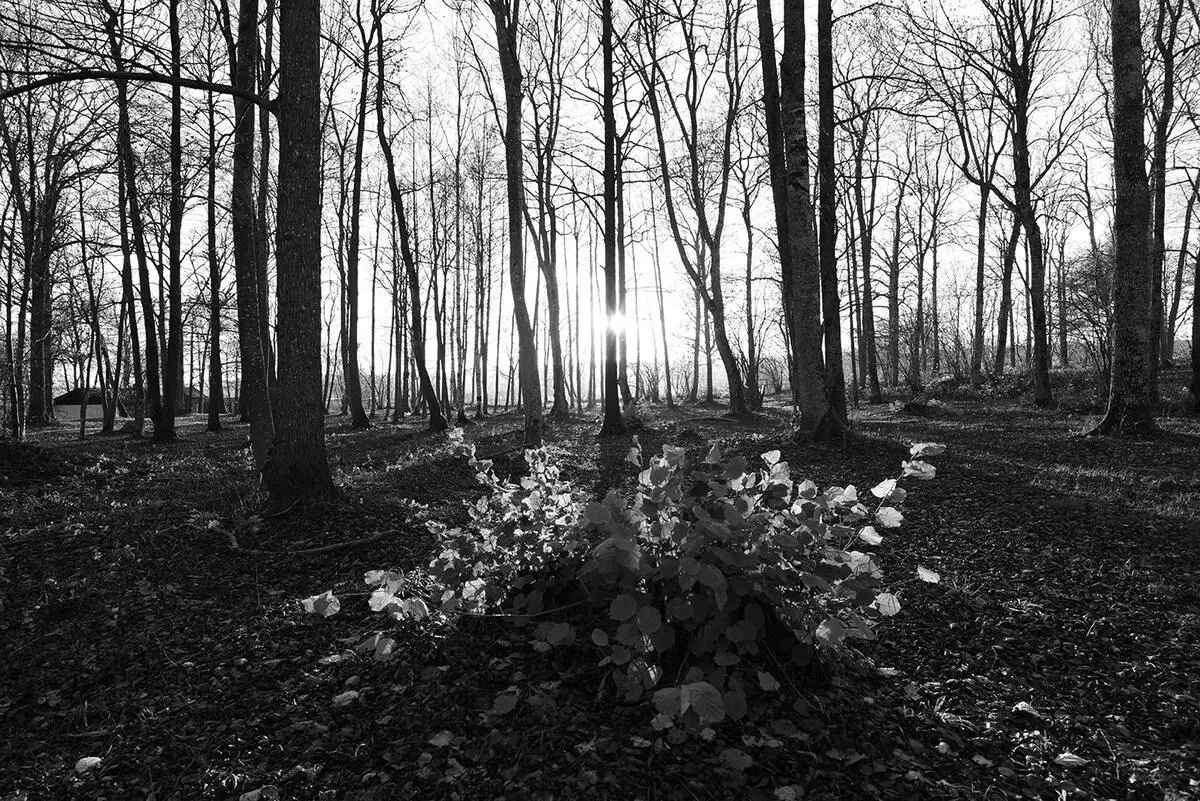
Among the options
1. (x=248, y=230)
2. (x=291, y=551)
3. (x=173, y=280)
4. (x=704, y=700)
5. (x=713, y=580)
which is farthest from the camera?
(x=173, y=280)

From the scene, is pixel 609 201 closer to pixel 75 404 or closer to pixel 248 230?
pixel 248 230

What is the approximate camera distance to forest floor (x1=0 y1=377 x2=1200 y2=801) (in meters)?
2.08

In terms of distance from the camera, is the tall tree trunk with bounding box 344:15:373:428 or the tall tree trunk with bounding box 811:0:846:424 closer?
the tall tree trunk with bounding box 811:0:846:424

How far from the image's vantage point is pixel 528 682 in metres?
2.51

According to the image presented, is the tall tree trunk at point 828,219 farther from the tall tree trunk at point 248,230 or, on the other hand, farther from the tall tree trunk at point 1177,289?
the tall tree trunk at point 1177,289

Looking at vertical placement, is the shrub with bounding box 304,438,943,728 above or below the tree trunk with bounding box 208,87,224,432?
below

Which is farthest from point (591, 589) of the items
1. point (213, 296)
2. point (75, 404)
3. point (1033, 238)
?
point (75, 404)

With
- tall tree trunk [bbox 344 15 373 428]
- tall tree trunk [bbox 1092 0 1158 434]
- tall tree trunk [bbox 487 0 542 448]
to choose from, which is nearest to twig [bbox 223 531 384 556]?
tall tree trunk [bbox 487 0 542 448]

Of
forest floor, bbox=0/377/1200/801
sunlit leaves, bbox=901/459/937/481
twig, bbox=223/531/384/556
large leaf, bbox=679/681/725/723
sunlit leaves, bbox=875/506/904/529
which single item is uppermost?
sunlit leaves, bbox=901/459/937/481

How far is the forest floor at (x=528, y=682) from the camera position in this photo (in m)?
2.08

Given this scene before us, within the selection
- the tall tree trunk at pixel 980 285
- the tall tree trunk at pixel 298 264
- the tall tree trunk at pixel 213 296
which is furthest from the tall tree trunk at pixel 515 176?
the tall tree trunk at pixel 980 285

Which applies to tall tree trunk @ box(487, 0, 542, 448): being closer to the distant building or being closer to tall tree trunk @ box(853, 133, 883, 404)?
tall tree trunk @ box(853, 133, 883, 404)

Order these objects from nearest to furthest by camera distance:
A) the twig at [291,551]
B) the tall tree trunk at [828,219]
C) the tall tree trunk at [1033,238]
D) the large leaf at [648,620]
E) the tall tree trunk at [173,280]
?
the large leaf at [648,620]
the twig at [291,551]
the tall tree trunk at [828,219]
the tall tree trunk at [173,280]
the tall tree trunk at [1033,238]

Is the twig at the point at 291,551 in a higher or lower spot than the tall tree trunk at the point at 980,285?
lower
